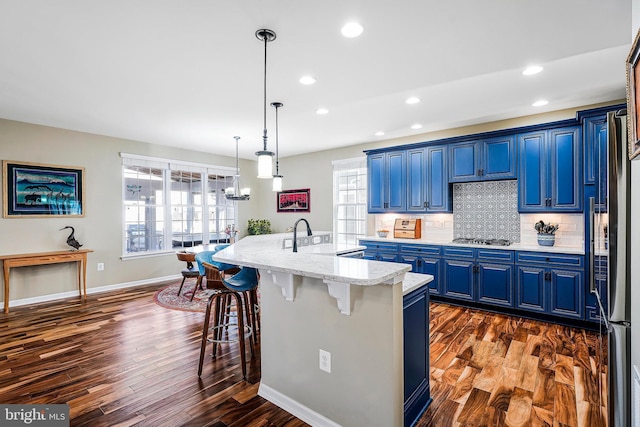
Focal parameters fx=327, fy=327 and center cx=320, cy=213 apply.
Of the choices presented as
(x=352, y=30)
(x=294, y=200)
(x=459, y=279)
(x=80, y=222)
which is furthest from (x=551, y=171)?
(x=80, y=222)

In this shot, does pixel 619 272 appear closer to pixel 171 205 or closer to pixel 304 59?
pixel 304 59

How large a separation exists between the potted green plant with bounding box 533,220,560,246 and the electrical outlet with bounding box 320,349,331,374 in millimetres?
3504

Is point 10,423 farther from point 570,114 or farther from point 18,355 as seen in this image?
point 570,114

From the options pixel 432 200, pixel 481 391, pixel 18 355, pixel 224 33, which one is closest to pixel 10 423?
pixel 18 355

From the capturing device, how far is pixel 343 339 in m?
1.90

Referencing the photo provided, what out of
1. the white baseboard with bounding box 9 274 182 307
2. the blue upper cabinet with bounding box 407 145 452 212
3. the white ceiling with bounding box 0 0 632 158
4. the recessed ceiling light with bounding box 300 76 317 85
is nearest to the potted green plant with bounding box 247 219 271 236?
the white baseboard with bounding box 9 274 182 307

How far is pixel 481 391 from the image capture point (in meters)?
2.40

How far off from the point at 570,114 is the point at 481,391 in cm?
363

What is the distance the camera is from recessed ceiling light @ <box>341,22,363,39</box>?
7.34 feet

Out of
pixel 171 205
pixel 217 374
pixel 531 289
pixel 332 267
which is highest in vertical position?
pixel 171 205

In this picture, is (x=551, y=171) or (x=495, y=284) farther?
(x=495, y=284)

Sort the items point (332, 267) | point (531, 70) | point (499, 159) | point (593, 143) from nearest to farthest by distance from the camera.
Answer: point (332, 267) < point (531, 70) < point (593, 143) < point (499, 159)

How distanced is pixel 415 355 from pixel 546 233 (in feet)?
10.1

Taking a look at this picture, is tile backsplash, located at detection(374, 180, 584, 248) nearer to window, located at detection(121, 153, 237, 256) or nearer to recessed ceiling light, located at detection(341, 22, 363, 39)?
recessed ceiling light, located at detection(341, 22, 363, 39)
